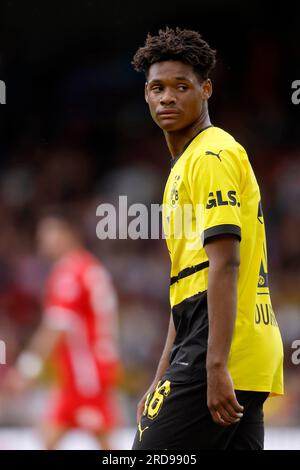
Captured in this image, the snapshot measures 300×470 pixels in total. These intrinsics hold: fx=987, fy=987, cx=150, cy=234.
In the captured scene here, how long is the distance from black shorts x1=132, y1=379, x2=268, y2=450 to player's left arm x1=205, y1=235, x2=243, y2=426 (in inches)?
5.1

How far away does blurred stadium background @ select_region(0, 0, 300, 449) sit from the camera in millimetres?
11633

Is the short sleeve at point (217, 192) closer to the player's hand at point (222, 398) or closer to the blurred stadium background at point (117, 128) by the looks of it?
the player's hand at point (222, 398)

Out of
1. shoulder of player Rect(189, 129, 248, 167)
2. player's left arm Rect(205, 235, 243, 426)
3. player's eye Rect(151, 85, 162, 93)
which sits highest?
player's eye Rect(151, 85, 162, 93)

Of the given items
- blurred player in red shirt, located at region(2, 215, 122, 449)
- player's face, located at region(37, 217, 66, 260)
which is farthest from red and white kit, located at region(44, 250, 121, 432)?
player's face, located at region(37, 217, 66, 260)

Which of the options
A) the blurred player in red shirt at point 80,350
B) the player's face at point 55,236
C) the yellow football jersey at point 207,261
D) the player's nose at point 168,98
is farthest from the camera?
the player's face at point 55,236

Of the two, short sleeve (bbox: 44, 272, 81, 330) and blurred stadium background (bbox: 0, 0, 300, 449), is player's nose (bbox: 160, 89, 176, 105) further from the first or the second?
blurred stadium background (bbox: 0, 0, 300, 449)

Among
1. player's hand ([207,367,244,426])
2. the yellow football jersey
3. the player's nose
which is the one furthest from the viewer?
the player's nose

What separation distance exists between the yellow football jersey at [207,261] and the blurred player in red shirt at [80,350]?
431 cm

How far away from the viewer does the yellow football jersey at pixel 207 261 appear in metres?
3.51

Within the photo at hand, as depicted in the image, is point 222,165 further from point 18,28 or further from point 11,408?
point 18,28

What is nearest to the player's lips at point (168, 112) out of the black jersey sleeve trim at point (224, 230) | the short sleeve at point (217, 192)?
the short sleeve at point (217, 192)

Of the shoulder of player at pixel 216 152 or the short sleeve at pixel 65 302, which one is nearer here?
the shoulder of player at pixel 216 152

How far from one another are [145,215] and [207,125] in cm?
769

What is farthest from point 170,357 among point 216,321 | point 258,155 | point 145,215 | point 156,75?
point 258,155
